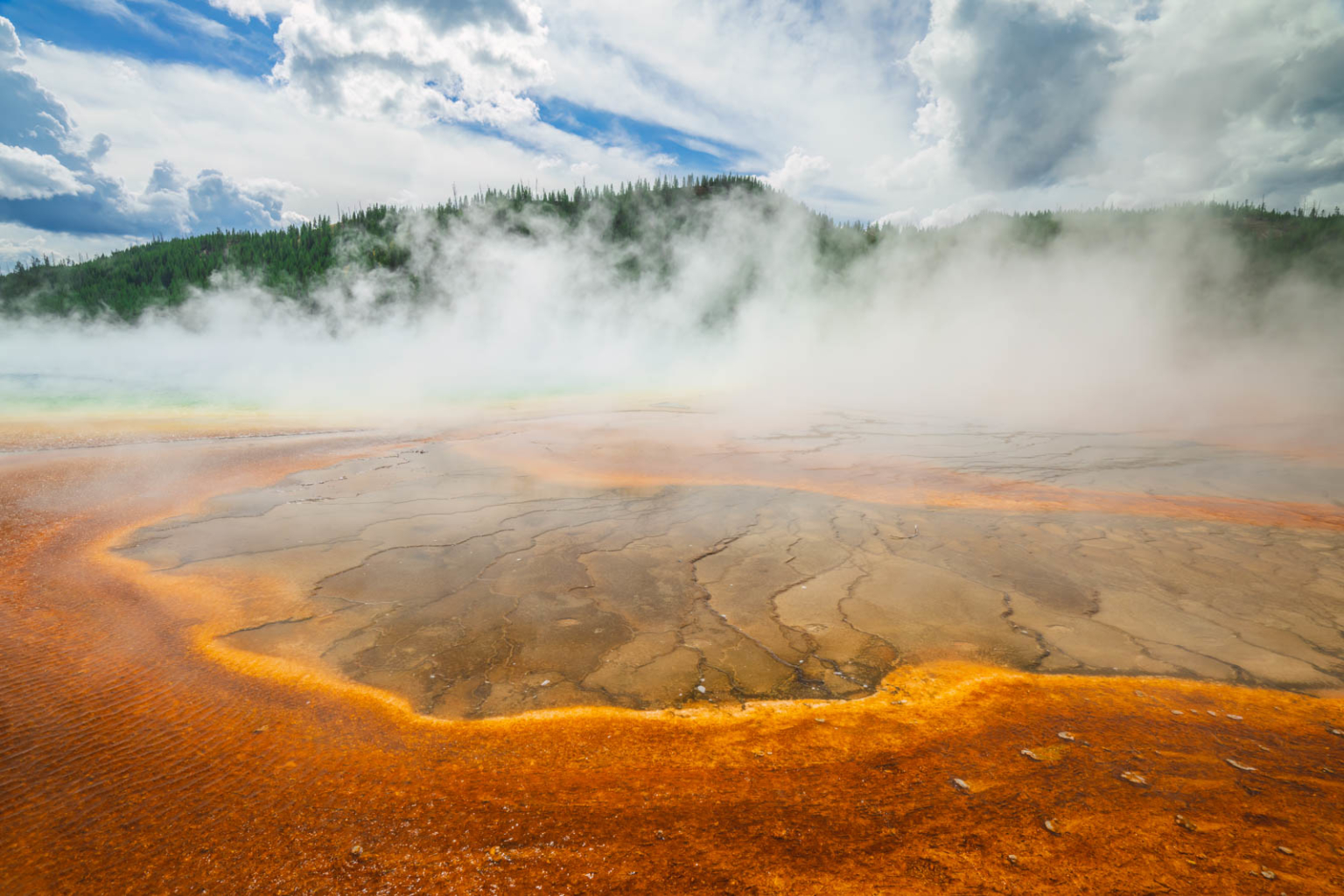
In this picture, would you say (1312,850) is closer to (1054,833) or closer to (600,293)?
(1054,833)

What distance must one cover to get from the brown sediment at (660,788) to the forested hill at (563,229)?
4679 cm

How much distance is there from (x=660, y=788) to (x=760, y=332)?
3818 centimetres

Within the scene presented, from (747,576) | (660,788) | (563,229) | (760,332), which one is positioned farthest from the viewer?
(563,229)

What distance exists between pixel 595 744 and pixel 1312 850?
246cm

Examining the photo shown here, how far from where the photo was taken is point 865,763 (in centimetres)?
228

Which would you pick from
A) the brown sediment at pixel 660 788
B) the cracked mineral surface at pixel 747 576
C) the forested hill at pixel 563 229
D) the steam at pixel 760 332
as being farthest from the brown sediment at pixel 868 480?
the forested hill at pixel 563 229

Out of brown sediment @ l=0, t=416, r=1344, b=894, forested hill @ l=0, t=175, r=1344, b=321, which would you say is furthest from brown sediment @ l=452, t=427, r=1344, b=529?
forested hill @ l=0, t=175, r=1344, b=321

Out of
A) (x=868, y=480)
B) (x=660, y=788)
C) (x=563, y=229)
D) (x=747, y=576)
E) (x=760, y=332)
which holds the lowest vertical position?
(x=660, y=788)

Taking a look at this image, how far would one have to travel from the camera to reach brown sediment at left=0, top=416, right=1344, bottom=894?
176 centimetres

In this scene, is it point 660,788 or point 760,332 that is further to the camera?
point 760,332

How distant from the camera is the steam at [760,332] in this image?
17281 millimetres

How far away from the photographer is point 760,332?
3866 cm

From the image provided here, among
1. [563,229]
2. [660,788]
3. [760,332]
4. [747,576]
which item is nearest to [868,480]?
[747,576]

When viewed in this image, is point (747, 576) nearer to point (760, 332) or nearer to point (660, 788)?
point (660, 788)
